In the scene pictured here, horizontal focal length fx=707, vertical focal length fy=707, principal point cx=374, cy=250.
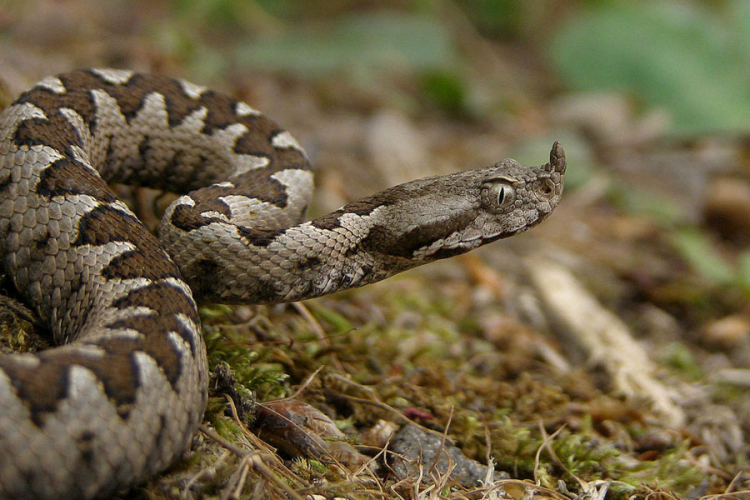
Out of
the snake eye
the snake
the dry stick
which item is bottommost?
the dry stick

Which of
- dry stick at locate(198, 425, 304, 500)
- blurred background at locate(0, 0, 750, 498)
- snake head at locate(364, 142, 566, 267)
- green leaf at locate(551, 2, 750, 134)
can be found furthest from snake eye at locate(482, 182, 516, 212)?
green leaf at locate(551, 2, 750, 134)

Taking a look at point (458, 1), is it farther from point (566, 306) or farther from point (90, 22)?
point (566, 306)

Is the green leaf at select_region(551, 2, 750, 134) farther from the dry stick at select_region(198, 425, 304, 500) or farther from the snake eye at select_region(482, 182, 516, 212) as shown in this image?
the dry stick at select_region(198, 425, 304, 500)

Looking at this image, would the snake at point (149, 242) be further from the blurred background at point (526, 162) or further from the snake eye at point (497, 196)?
the blurred background at point (526, 162)

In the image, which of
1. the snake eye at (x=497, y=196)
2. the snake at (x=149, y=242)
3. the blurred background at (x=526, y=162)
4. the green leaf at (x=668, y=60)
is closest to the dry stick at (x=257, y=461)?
the snake at (x=149, y=242)

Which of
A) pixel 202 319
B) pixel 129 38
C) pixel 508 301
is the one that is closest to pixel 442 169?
pixel 508 301

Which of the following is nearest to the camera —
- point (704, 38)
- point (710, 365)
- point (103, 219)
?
point (103, 219)
